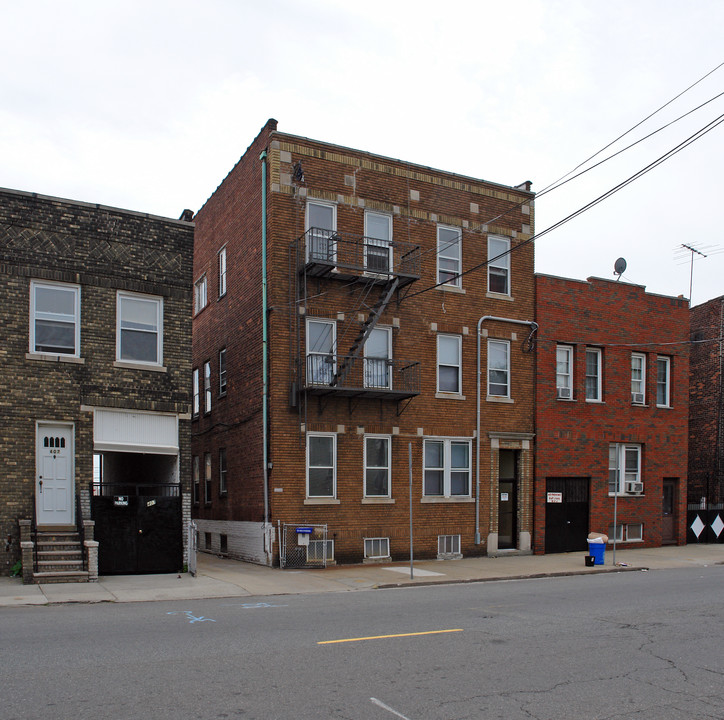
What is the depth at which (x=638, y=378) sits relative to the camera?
2639 centimetres

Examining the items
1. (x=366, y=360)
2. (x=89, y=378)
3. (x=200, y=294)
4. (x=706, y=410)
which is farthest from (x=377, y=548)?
(x=706, y=410)

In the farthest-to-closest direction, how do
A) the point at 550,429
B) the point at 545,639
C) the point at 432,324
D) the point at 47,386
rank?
the point at 550,429
the point at 432,324
the point at 47,386
the point at 545,639

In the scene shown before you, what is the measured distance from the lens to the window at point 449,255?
2286cm

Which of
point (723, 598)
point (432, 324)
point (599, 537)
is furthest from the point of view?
point (432, 324)

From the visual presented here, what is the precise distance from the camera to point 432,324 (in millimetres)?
22422

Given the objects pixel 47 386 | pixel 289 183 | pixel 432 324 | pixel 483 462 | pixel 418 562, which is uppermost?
pixel 289 183

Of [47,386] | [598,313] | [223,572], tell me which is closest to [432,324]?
[598,313]

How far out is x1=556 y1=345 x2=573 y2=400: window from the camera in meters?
24.7

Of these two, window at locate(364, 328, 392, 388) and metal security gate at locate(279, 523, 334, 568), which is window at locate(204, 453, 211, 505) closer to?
metal security gate at locate(279, 523, 334, 568)

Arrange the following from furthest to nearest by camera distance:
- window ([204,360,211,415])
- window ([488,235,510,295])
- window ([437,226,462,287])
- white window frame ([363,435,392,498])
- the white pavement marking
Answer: window ([204,360,211,415])
window ([488,235,510,295])
window ([437,226,462,287])
white window frame ([363,435,392,498])
the white pavement marking

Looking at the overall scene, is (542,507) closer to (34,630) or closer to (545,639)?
(545,639)

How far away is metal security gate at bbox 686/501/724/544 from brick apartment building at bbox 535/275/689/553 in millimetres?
593

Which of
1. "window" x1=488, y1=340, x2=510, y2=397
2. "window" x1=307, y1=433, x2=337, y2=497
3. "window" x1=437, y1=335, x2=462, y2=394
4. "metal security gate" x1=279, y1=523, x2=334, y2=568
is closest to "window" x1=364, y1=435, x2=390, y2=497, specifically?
"window" x1=307, y1=433, x2=337, y2=497

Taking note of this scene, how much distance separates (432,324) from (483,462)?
4286mm
